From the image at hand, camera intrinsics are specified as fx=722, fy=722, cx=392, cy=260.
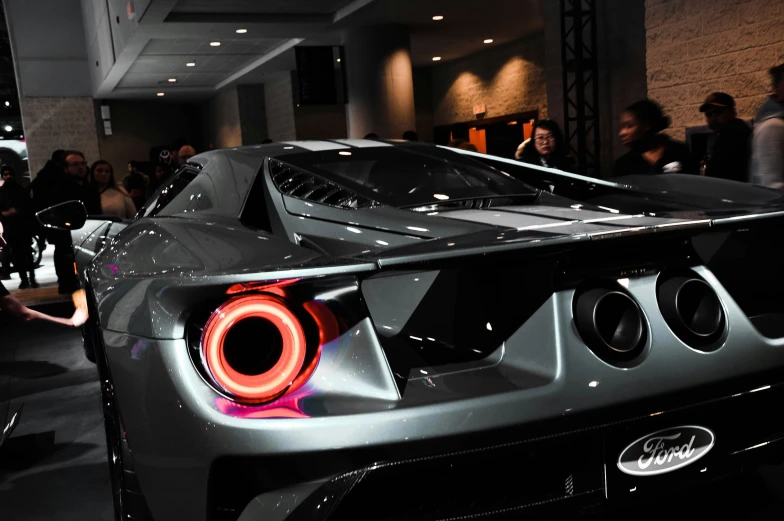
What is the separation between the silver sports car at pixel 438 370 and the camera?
116 cm

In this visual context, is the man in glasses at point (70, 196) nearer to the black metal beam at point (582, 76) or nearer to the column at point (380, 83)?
the column at point (380, 83)

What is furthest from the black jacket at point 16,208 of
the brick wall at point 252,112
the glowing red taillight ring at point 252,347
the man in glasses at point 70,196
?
the brick wall at point 252,112

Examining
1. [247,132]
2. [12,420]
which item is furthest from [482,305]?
[247,132]

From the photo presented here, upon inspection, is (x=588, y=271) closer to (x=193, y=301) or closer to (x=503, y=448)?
(x=503, y=448)

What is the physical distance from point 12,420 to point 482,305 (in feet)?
6.31

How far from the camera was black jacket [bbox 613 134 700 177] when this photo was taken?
3718 millimetres

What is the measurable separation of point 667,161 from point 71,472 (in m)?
3.10

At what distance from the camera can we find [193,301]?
119 centimetres

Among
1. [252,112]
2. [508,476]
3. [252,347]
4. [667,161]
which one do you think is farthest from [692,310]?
[252,112]

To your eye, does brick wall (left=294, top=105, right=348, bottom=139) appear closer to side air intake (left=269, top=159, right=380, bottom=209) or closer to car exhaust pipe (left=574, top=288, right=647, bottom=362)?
side air intake (left=269, top=159, right=380, bottom=209)

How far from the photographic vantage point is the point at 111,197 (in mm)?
6227

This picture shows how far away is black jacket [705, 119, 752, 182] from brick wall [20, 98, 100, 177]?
63.7 feet

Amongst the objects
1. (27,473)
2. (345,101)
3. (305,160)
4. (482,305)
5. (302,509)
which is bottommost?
(27,473)

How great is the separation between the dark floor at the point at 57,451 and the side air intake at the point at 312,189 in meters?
1.09
